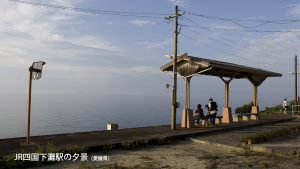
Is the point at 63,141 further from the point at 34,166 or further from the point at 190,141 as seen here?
the point at 190,141

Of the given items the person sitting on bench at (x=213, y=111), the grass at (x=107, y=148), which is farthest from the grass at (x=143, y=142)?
the person sitting on bench at (x=213, y=111)

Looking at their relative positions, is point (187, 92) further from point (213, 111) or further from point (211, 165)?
point (211, 165)

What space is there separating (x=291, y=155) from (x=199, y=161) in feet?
8.70

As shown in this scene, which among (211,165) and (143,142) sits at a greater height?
(143,142)

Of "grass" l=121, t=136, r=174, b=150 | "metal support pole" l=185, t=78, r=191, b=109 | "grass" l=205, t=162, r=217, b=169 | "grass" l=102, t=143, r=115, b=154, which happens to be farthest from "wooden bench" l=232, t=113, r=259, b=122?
"grass" l=102, t=143, r=115, b=154

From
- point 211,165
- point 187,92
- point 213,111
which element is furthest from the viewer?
point 213,111

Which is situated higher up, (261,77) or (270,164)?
(261,77)

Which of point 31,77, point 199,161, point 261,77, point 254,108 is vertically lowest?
point 199,161

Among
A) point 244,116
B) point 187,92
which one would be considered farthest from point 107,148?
point 244,116

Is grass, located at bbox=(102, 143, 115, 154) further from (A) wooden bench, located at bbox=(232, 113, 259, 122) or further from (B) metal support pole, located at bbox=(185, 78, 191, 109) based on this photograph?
(A) wooden bench, located at bbox=(232, 113, 259, 122)

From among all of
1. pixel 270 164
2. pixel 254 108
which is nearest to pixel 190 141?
pixel 270 164

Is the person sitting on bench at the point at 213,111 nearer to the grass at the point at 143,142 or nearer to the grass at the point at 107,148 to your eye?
the grass at the point at 143,142

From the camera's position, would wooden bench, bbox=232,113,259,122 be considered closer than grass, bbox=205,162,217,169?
No

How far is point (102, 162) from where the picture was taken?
639 centimetres
